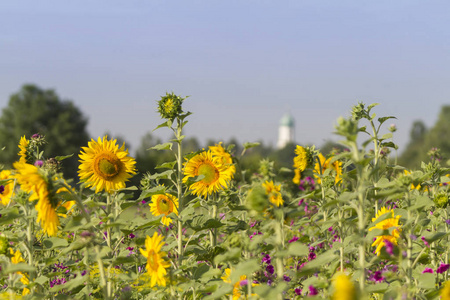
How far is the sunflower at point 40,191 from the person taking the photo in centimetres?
265

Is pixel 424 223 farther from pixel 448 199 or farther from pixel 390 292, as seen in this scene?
pixel 390 292

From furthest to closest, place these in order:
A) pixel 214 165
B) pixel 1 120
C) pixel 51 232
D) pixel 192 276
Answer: pixel 1 120, pixel 214 165, pixel 192 276, pixel 51 232

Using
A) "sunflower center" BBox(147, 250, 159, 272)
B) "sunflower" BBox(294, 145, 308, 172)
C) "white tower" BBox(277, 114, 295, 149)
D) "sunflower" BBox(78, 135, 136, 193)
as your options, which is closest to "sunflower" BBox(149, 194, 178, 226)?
"sunflower" BBox(78, 135, 136, 193)

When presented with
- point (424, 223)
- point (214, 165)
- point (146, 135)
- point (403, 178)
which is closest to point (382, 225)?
point (424, 223)

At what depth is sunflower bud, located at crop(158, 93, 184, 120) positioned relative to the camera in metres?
3.84

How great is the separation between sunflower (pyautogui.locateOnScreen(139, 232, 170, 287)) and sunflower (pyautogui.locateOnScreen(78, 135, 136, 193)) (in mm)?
1155

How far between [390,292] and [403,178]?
626 millimetres

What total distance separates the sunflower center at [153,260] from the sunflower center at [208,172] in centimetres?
147

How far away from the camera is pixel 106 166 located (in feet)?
13.8

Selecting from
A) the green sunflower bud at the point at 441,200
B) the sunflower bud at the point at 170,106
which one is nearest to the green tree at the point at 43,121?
the sunflower bud at the point at 170,106

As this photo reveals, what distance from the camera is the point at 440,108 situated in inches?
3140

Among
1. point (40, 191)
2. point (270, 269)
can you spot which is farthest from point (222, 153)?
point (40, 191)

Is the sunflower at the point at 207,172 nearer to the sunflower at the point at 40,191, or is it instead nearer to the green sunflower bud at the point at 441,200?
the green sunflower bud at the point at 441,200

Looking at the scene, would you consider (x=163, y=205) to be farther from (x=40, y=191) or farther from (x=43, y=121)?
(x=43, y=121)
